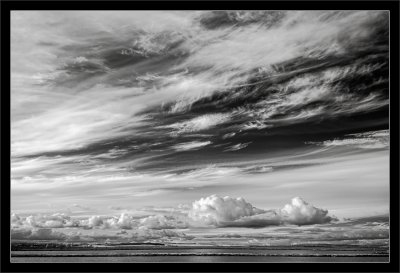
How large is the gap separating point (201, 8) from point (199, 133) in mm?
1078

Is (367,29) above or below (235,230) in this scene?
above

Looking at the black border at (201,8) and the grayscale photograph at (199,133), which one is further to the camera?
the grayscale photograph at (199,133)

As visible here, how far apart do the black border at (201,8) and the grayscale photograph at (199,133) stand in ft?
0.22

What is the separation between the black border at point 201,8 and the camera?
5699 mm

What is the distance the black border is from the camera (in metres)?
5.70

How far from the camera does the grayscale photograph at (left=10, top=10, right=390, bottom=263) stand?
589 centimetres

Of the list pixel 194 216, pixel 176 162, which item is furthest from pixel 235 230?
pixel 176 162

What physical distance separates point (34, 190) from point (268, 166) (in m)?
2.04

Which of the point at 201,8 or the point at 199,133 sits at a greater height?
the point at 201,8

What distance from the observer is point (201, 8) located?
586cm

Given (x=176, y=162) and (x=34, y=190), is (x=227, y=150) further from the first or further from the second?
(x=34, y=190)

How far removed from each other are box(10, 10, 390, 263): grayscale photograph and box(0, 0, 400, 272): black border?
2.7 inches

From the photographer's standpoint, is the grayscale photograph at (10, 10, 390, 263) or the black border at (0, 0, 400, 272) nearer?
the black border at (0, 0, 400, 272)

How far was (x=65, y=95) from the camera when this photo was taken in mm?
5980
